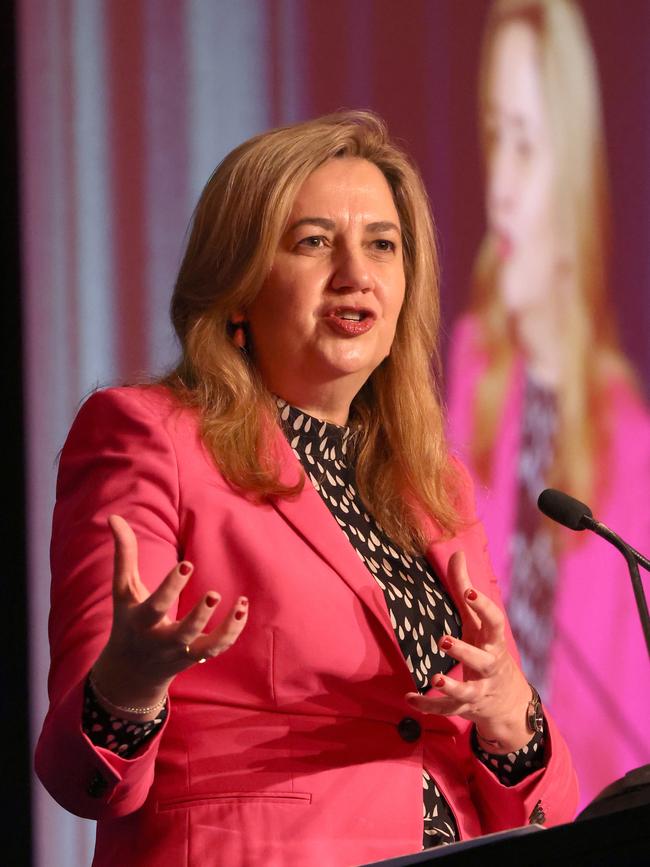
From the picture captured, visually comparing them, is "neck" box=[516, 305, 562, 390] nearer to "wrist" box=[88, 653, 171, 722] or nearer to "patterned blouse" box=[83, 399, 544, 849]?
"patterned blouse" box=[83, 399, 544, 849]

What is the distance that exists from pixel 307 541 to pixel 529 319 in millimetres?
1798

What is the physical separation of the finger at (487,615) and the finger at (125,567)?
501mm

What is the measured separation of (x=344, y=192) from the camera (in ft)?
8.06

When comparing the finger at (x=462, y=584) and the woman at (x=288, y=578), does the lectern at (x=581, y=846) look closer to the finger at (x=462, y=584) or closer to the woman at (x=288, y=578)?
the woman at (x=288, y=578)

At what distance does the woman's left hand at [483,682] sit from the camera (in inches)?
75.1

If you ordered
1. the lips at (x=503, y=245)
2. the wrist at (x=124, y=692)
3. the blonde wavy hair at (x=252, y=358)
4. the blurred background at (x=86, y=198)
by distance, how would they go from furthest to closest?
the lips at (x=503, y=245) < the blurred background at (x=86, y=198) < the blonde wavy hair at (x=252, y=358) < the wrist at (x=124, y=692)

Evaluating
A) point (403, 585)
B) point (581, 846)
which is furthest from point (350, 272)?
point (581, 846)

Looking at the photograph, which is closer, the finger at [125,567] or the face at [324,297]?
the finger at [125,567]

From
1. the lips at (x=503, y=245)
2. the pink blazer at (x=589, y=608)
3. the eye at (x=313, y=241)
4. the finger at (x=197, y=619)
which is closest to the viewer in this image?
the finger at (x=197, y=619)

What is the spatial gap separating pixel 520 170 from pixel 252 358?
1.63 metres

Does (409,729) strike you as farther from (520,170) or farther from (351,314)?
(520,170)

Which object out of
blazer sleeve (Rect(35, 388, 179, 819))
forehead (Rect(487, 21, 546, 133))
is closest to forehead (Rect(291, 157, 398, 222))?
blazer sleeve (Rect(35, 388, 179, 819))

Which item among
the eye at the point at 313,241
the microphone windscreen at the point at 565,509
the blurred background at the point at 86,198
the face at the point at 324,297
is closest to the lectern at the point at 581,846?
the microphone windscreen at the point at 565,509

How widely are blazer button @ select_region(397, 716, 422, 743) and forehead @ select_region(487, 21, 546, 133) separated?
2.16 meters
